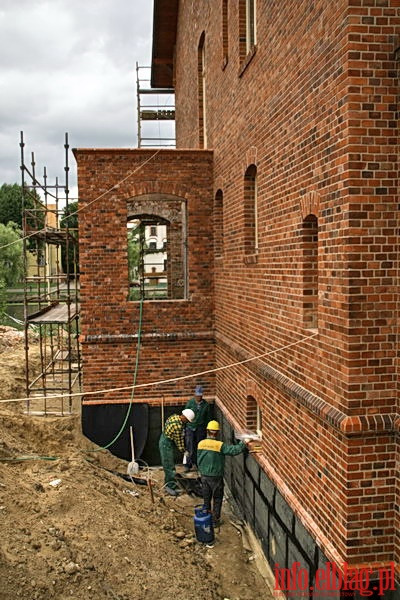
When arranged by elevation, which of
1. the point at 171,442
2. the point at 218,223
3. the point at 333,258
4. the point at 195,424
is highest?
the point at 218,223

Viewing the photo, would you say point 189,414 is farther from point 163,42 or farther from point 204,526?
point 163,42

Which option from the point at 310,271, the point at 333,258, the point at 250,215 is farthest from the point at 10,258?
the point at 333,258

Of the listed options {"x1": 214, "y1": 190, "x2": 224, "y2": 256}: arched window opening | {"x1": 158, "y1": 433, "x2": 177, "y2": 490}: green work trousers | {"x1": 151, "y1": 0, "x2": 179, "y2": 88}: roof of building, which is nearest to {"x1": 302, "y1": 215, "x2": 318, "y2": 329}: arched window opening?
{"x1": 214, "y1": 190, "x2": 224, "y2": 256}: arched window opening

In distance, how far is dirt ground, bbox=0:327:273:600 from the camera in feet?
21.6

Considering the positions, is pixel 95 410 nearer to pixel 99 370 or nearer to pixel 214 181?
pixel 99 370

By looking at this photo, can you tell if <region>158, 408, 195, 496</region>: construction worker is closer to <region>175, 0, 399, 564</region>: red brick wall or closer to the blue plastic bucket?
the blue plastic bucket

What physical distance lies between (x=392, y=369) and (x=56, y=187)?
32.4ft

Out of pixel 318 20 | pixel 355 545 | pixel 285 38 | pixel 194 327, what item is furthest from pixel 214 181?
pixel 355 545

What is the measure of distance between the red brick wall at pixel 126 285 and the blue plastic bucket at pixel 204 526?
329 centimetres

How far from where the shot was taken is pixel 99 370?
11.0 metres

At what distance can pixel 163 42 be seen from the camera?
1752 cm

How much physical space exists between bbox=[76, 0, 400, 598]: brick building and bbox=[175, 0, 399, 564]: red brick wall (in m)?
0.02

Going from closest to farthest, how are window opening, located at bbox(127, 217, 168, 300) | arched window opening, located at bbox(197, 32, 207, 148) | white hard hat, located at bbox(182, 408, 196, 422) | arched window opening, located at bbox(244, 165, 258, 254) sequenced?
arched window opening, located at bbox(244, 165, 258, 254)
white hard hat, located at bbox(182, 408, 196, 422)
arched window opening, located at bbox(197, 32, 207, 148)
window opening, located at bbox(127, 217, 168, 300)

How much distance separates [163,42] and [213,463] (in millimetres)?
13955
